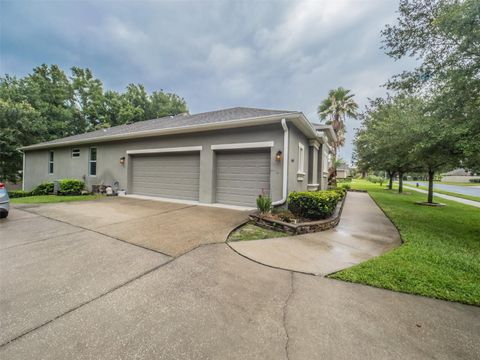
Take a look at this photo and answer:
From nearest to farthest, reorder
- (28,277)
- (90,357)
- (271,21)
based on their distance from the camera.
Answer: (90,357) < (28,277) < (271,21)

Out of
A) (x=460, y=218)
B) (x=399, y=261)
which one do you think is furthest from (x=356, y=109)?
(x=399, y=261)

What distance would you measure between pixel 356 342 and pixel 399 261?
2.42m

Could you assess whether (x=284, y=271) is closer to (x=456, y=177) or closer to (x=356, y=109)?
(x=356, y=109)

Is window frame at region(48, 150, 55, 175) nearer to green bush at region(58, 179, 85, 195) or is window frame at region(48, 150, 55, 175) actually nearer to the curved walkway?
green bush at region(58, 179, 85, 195)

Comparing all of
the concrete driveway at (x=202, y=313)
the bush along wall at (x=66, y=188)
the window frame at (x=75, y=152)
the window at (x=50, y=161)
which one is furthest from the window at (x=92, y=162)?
the concrete driveway at (x=202, y=313)

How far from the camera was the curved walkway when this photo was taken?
3246 mm

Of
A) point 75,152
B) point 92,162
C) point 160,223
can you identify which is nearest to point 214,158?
point 160,223

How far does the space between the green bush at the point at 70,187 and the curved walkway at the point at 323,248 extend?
11350 millimetres

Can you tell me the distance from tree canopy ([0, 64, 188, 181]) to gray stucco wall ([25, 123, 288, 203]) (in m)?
3.31

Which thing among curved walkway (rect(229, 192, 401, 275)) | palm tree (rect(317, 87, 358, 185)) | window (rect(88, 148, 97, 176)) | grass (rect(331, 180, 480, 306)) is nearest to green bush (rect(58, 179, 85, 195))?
window (rect(88, 148, 97, 176))

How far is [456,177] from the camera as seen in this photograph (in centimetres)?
4831

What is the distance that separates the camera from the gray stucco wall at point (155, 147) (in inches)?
262

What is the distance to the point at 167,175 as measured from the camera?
9.25 m

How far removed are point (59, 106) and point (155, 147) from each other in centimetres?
2075
